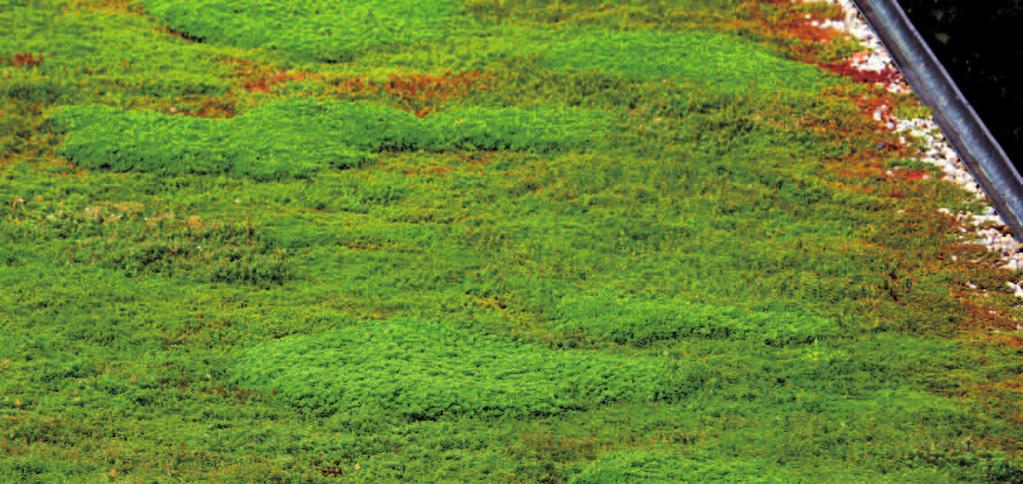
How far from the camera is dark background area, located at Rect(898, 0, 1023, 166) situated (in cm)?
1739

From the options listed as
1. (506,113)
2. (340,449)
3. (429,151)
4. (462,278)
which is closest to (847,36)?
(506,113)

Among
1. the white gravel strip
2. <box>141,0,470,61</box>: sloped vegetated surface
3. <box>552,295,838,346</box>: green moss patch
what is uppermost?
<box>141,0,470,61</box>: sloped vegetated surface

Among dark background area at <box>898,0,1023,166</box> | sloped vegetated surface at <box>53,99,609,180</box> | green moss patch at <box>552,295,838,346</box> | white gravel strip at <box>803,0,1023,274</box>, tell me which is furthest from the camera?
dark background area at <box>898,0,1023,166</box>

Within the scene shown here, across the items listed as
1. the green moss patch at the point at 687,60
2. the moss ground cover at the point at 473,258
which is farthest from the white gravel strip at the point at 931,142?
the green moss patch at the point at 687,60

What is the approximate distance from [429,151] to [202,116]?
3346 mm

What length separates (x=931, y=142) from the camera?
16578 mm

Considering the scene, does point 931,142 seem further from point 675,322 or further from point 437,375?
point 437,375

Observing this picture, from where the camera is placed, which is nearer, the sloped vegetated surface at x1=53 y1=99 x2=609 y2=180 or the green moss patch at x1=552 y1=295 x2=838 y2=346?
the green moss patch at x1=552 y1=295 x2=838 y2=346

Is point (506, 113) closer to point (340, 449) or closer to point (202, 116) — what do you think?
point (202, 116)

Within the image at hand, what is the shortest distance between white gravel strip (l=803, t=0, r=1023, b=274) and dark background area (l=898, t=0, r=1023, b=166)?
963 mm

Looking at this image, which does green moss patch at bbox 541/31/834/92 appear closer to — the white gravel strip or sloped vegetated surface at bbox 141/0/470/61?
the white gravel strip

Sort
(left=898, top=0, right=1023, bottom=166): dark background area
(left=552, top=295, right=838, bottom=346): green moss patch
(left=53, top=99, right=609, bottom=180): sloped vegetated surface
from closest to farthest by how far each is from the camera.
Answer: (left=552, top=295, right=838, bottom=346): green moss patch, (left=53, top=99, right=609, bottom=180): sloped vegetated surface, (left=898, top=0, right=1023, bottom=166): dark background area

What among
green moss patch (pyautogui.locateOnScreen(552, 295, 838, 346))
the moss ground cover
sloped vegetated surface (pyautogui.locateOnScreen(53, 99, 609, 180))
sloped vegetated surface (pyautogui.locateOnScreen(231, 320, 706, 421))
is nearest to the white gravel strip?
the moss ground cover

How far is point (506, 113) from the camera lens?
56.2 ft
